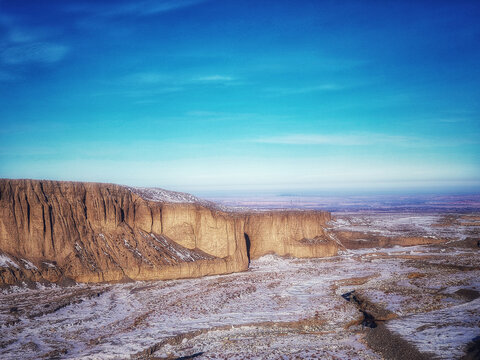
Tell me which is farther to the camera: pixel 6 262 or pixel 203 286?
pixel 203 286

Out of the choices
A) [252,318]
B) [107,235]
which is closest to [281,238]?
[107,235]

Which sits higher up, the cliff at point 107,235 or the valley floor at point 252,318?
the cliff at point 107,235

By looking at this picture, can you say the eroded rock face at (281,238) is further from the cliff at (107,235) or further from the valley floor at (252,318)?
the valley floor at (252,318)

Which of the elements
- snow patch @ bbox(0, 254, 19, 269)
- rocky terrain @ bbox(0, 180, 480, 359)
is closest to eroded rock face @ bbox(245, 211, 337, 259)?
rocky terrain @ bbox(0, 180, 480, 359)

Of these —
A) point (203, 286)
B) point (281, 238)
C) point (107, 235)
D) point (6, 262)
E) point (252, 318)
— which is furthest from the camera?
point (281, 238)

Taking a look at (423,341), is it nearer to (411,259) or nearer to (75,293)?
(75,293)

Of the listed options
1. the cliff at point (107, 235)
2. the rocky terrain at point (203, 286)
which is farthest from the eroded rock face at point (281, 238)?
the cliff at point (107, 235)

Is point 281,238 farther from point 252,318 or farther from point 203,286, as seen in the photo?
point 252,318
